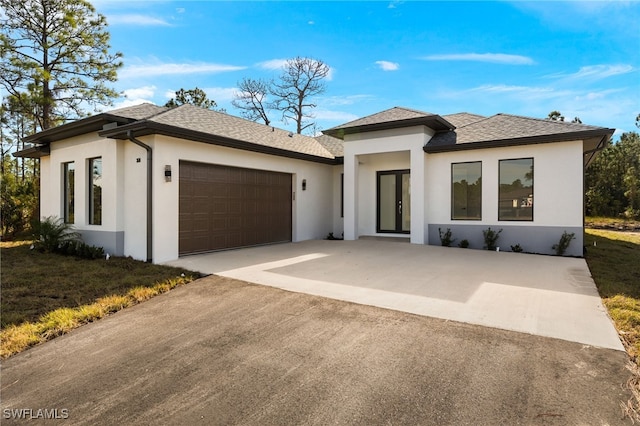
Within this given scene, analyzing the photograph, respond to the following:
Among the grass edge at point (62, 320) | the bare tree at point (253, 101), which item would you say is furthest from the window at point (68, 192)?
the bare tree at point (253, 101)

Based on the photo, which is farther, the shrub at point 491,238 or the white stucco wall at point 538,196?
the shrub at point 491,238

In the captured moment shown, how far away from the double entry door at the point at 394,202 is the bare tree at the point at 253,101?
18.7 m

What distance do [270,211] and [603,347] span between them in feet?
30.4

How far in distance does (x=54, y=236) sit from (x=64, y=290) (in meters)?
4.94

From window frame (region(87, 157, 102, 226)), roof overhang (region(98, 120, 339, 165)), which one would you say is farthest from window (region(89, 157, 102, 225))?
roof overhang (region(98, 120, 339, 165))

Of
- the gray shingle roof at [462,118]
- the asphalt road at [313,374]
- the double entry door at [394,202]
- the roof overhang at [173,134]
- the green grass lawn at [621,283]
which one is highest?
the gray shingle roof at [462,118]

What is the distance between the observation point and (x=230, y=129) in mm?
10828

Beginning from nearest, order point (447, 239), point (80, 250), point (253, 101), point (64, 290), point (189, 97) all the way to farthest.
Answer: point (64, 290) < point (80, 250) < point (447, 239) < point (253, 101) < point (189, 97)

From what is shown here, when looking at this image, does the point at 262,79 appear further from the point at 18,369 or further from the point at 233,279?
the point at 18,369

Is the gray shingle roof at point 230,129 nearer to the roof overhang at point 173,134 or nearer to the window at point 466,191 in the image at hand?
the roof overhang at point 173,134

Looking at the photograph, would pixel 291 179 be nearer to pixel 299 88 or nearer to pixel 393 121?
pixel 393 121

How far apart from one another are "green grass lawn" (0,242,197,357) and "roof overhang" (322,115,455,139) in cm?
751

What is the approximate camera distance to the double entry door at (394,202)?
506 inches

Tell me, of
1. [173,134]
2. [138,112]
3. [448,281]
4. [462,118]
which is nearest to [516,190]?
[462,118]
